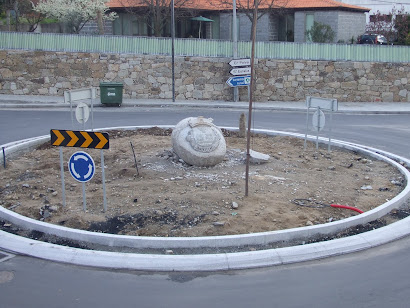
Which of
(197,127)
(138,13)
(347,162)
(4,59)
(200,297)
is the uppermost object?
(138,13)

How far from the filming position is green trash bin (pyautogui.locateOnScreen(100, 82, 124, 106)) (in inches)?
877

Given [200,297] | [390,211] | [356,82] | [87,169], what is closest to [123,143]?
[87,169]

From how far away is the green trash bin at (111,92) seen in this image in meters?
22.3

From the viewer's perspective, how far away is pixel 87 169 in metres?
8.66

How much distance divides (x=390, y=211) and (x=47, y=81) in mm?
18207

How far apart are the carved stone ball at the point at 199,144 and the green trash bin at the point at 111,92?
1128cm

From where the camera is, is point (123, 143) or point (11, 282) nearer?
point (11, 282)

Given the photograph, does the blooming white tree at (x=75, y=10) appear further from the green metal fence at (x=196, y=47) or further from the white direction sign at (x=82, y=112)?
the white direction sign at (x=82, y=112)

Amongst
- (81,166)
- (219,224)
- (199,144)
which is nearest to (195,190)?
(199,144)

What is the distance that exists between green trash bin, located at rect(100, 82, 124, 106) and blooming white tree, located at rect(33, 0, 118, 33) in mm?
9364

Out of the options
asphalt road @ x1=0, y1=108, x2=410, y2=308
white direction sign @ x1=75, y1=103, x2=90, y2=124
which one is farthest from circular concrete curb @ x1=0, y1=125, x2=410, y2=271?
white direction sign @ x1=75, y1=103, x2=90, y2=124

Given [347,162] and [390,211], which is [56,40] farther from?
[390,211]

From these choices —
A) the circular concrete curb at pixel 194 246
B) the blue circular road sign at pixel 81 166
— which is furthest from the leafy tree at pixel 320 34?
the blue circular road sign at pixel 81 166

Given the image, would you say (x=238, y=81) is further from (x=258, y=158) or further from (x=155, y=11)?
(x=155, y=11)
